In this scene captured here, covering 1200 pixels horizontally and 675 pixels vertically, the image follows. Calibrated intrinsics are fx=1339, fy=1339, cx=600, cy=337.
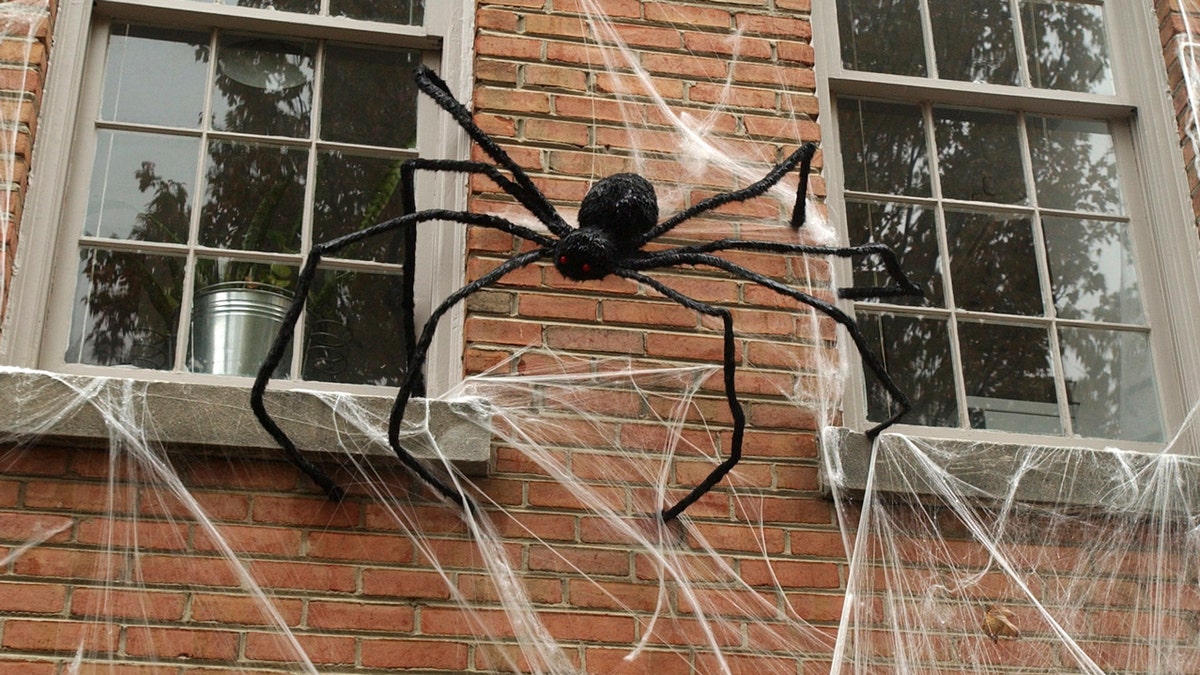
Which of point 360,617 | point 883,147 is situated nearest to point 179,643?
point 360,617

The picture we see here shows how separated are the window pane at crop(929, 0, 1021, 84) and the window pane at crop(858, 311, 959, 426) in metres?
0.93

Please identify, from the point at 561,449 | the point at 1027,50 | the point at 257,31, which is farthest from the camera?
the point at 1027,50

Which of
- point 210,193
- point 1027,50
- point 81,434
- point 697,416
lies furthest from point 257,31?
point 1027,50

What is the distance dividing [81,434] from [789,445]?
177 cm

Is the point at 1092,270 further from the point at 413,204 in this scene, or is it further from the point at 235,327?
the point at 235,327

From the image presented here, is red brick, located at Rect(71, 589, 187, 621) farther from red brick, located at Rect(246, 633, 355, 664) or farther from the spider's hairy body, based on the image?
the spider's hairy body

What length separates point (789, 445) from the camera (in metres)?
3.55

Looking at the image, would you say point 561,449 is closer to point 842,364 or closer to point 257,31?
point 842,364

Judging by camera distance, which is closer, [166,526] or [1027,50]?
[166,526]

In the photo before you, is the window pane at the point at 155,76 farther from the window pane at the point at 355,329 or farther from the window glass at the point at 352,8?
the window pane at the point at 355,329

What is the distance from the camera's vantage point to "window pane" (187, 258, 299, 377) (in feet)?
11.6

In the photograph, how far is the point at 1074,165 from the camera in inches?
169

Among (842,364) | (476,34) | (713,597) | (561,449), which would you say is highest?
(476,34)

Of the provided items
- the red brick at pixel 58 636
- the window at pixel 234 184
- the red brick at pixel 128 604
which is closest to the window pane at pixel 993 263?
the window at pixel 234 184
